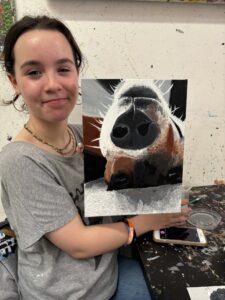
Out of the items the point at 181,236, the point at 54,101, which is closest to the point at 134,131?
the point at 54,101

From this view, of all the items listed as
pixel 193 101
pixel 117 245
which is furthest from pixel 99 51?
pixel 117 245

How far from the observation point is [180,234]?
0.78m

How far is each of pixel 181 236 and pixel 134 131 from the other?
32cm

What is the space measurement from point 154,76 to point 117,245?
57 cm

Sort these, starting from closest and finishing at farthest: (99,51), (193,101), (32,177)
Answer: (32,177) < (99,51) < (193,101)

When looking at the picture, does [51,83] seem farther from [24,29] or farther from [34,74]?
[24,29]

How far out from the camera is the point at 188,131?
3.59ft

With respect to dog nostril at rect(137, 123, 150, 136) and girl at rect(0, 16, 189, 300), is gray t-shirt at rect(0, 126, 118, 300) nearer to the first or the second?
girl at rect(0, 16, 189, 300)

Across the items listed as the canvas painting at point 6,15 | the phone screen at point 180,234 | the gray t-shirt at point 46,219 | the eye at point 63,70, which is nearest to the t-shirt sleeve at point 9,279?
the gray t-shirt at point 46,219

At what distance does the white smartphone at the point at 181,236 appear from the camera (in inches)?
29.6

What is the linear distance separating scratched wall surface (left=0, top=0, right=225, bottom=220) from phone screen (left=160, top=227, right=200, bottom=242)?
1.39 ft

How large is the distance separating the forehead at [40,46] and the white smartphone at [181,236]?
0.49 meters

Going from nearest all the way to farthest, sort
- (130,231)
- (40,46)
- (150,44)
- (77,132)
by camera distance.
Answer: (40,46) < (130,231) < (77,132) < (150,44)

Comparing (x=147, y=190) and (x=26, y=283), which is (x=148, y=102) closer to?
(x=147, y=190)
